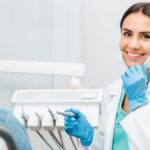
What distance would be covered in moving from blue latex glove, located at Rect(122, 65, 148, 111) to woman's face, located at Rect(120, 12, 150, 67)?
98 millimetres

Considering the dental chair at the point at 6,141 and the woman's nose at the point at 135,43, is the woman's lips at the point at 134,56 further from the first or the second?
the dental chair at the point at 6,141

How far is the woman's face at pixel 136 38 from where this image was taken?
1.20 metres

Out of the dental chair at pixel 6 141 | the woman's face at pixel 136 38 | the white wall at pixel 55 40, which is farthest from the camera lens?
the white wall at pixel 55 40

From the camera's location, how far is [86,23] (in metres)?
1.77

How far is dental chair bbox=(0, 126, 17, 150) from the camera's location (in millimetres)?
458

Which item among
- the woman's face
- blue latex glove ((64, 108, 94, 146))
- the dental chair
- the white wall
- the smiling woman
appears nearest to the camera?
the dental chair

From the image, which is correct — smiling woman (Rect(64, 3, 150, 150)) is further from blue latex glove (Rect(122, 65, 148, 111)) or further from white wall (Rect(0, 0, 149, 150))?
white wall (Rect(0, 0, 149, 150))

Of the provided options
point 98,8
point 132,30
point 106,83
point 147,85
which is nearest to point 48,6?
point 98,8

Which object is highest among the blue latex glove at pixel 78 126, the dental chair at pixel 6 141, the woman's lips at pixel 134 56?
the dental chair at pixel 6 141

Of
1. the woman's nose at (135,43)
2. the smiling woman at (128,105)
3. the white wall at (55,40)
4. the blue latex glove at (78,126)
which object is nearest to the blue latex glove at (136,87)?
the smiling woman at (128,105)

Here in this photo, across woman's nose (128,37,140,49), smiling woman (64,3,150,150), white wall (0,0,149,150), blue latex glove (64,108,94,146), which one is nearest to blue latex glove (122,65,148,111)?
smiling woman (64,3,150,150)

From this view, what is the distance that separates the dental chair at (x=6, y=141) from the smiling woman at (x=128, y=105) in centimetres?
65

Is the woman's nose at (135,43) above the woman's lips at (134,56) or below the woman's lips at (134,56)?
above

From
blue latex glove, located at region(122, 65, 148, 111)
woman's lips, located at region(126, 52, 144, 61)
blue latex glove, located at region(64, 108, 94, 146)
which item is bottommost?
blue latex glove, located at region(64, 108, 94, 146)
